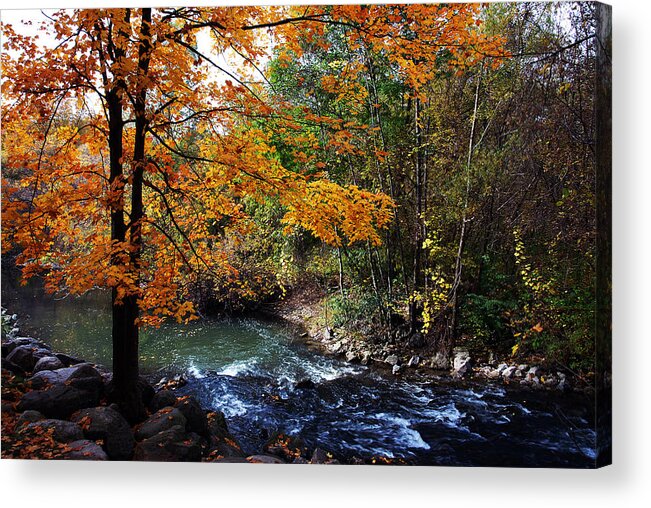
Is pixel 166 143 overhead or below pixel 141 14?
below

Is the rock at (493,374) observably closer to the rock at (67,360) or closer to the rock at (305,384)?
the rock at (305,384)

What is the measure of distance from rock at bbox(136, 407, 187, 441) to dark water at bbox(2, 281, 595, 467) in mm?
188

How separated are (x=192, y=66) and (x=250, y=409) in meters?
2.55

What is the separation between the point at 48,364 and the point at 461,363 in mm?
3030

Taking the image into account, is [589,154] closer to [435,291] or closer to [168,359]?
[435,291]

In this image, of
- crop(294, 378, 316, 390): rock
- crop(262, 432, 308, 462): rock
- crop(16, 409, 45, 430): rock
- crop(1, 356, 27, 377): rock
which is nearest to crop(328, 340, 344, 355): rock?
crop(294, 378, 316, 390): rock

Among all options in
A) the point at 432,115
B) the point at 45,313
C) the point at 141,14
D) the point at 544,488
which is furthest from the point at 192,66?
the point at 544,488

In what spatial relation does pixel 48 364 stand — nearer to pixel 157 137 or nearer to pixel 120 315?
pixel 120 315

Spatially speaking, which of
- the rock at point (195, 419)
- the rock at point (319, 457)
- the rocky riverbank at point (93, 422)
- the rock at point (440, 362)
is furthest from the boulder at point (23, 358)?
the rock at point (440, 362)

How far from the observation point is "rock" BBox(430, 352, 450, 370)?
9.82 feet

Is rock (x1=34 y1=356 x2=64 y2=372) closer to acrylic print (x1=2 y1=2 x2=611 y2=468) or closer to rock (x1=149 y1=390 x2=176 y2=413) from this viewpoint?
acrylic print (x1=2 y1=2 x2=611 y2=468)

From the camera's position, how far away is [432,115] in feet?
9.81

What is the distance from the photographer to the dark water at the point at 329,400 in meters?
2.75

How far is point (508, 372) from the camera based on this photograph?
2852mm
